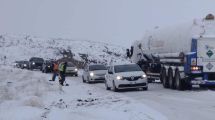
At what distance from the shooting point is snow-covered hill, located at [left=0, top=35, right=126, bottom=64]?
415 feet

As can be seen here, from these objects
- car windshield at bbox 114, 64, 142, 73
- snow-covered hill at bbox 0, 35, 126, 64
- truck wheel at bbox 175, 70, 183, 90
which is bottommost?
truck wheel at bbox 175, 70, 183, 90

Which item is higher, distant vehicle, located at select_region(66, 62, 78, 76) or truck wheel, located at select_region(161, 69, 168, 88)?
distant vehicle, located at select_region(66, 62, 78, 76)

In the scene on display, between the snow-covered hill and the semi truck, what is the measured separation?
274ft

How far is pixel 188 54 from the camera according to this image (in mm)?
29141

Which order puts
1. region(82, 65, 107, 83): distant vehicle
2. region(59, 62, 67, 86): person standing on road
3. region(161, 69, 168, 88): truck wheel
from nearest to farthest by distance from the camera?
region(59, 62, 67, 86): person standing on road → region(161, 69, 168, 88): truck wheel → region(82, 65, 107, 83): distant vehicle

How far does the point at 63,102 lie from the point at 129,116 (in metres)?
7.76

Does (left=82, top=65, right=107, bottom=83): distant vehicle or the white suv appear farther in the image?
(left=82, top=65, right=107, bottom=83): distant vehicle

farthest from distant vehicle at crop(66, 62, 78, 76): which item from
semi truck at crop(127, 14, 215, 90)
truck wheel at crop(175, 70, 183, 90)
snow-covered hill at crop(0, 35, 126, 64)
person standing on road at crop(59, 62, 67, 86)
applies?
snow-covered hill at crop(0, 35, 126, 64)

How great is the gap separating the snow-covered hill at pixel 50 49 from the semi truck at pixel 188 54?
83.5m

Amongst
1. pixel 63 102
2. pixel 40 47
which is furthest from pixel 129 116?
pixel 40 47

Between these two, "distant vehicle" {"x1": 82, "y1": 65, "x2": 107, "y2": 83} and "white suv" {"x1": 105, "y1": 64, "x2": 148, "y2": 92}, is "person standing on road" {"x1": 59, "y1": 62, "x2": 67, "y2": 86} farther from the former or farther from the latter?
"distant vehicle" {"x1": 82, "y1": 65, "x2": 107, "y2": 83}

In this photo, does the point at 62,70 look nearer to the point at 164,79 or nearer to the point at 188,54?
the point at 164,79

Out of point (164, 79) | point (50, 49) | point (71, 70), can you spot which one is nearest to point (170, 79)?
point (164, 79)

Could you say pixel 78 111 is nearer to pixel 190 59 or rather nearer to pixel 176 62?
pixel 190 59
